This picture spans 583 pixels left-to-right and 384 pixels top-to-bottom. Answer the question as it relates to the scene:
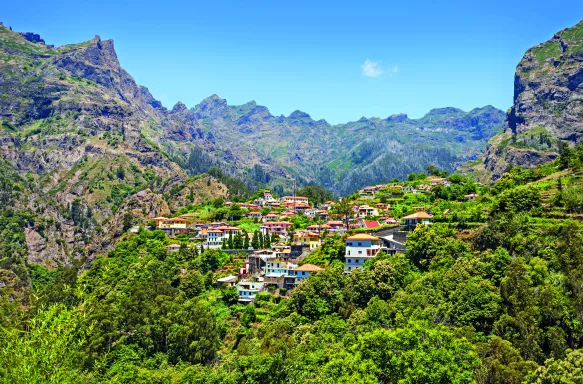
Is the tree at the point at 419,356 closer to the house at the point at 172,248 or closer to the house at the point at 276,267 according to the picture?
the house at the point at 276,267

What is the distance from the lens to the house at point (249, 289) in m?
67.4

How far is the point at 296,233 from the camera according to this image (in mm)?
85250

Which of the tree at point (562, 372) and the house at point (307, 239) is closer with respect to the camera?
the tree at point (562, 372)

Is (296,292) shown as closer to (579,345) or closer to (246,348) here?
(246,348)

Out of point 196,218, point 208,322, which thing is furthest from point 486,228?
point 196,218

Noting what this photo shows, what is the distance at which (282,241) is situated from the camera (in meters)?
89.7

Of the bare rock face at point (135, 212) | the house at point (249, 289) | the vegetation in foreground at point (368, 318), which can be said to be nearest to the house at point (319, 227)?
the vegetation in foreground at point (368, 318)

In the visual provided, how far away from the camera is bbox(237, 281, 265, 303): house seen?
67375 millimetres

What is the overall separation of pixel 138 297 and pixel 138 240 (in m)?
38.1

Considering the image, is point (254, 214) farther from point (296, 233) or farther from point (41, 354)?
point (41, 354)

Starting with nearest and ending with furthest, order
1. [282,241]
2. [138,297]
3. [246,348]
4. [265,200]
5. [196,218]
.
Answer: [246,348]
[138,297]
[282,241]
[196,218]
[265,200]

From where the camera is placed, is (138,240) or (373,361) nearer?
(373,361)

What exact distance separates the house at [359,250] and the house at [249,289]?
1281cm

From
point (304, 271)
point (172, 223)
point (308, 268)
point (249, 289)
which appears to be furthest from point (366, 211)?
point (172, 223)
